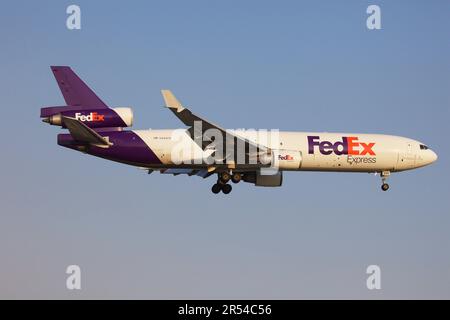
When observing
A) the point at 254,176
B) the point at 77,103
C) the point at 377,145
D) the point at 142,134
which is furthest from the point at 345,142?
the point at 77,103

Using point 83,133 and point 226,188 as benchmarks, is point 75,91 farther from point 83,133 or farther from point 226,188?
point 226,188

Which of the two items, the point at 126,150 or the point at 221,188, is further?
the point at 221,188

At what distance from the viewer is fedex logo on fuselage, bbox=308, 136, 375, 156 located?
52.0 metres

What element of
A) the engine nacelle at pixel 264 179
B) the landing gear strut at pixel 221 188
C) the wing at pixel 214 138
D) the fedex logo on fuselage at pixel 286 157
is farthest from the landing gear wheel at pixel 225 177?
the fedex logo on fuselage at pixel 286 157

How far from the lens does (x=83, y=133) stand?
47.5m

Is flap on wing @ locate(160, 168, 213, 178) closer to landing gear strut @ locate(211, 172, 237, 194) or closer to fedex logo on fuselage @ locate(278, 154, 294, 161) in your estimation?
landing gear strut @ locate(211, 172, 237, 194)

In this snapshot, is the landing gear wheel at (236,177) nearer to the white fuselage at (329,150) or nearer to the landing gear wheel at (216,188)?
the landing gear wheel at (216,188)

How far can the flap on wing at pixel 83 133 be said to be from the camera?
46.6 m

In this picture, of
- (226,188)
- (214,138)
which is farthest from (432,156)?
(214,138)

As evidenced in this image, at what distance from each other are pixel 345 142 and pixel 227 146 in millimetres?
8420

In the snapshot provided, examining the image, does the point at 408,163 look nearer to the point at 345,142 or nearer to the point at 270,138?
the point at 345,142

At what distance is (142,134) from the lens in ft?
164

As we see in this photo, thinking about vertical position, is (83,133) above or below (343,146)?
A: above

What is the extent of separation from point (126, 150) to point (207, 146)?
16.1ft
